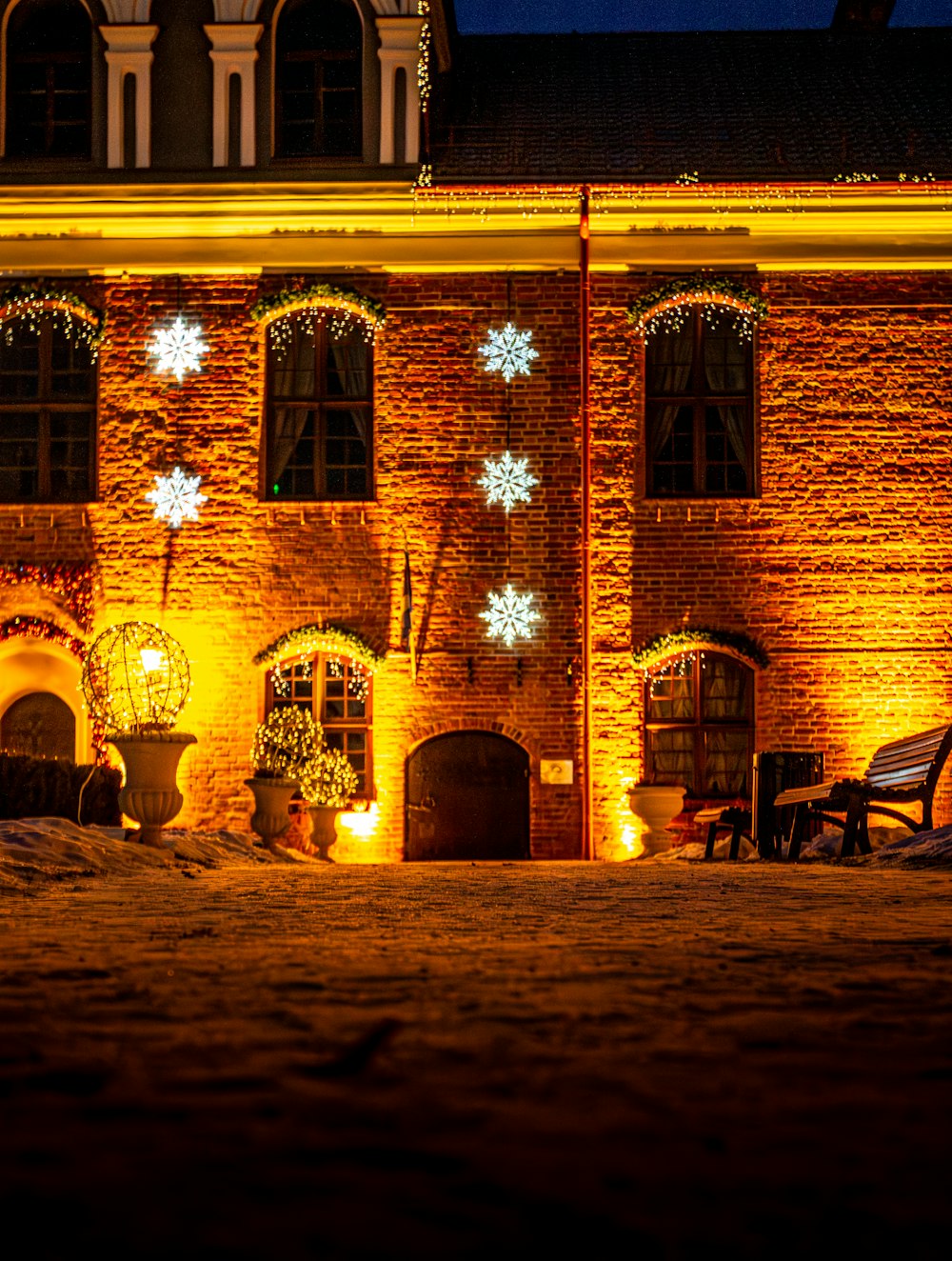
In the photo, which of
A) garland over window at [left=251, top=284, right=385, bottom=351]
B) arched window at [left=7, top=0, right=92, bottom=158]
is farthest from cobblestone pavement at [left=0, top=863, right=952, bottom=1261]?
arched window at [left=7, top=0, right=92, bottom=158]

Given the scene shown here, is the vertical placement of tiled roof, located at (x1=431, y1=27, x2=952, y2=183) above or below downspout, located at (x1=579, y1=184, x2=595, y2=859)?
above

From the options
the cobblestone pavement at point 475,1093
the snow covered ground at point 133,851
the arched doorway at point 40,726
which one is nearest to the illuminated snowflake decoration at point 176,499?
the arched doorway at point 40,726

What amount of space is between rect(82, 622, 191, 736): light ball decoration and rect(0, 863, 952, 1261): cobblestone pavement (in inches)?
377

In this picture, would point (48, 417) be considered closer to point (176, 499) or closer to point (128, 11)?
point (176, 499)

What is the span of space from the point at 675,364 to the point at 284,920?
12269 millimetres

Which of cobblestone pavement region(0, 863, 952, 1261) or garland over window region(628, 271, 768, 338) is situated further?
garland over window region(628, 271, 768, 338)

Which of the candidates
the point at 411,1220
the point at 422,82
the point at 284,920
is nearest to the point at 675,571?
the point at 422,82

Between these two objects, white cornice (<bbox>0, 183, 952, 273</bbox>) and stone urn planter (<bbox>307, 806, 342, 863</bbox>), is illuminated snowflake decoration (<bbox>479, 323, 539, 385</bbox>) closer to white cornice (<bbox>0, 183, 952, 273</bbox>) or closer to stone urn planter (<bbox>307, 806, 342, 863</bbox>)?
white cornice (<bbox>0, 183, 952, 273</bbox>)

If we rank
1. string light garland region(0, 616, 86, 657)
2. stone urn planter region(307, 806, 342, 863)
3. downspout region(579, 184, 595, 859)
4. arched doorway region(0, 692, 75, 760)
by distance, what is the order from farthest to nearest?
1. arched doorway region(0, 692, 75, 760)
2. string light garland region(0, 616, 86, 657)
3. downspout region(579, 184, 595, 859)
4. stone urn planter region(307, 806, 342, 863)

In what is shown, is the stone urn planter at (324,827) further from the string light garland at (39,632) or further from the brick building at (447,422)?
the string light garland at (39,632)

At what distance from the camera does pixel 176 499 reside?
1652 cm

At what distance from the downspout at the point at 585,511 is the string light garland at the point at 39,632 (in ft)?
17.3

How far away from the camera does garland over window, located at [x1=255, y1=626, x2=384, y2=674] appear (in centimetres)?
1617

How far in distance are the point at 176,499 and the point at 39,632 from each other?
2.00 m
